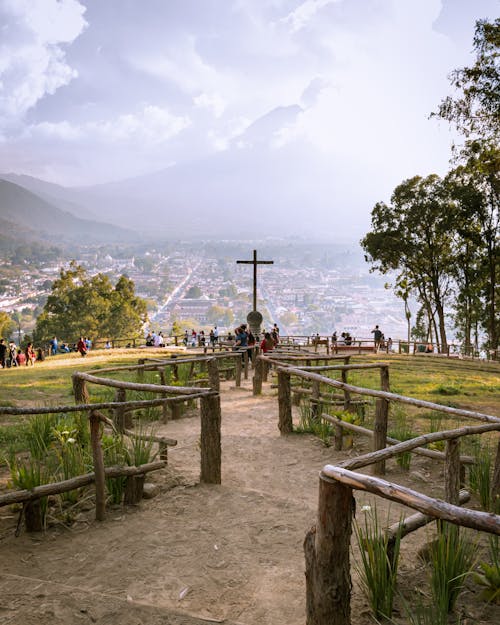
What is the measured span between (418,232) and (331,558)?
27357 millimetres

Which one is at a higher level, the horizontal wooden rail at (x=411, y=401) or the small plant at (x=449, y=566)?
the horizontal wooden rail at (x=411, y=401)

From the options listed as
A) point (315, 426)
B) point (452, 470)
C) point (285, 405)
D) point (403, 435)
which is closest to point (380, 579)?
point (452, 470)

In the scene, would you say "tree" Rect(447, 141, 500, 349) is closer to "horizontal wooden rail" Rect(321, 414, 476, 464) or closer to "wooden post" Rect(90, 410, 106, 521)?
"horizontal wooden rail" Rect(321, 414, 476, 464)

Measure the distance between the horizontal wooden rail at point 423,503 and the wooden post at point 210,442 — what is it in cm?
284

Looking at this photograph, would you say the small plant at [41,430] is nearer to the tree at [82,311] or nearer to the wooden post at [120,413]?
the wooden post at [120,413]

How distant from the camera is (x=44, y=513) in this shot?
14.4ft

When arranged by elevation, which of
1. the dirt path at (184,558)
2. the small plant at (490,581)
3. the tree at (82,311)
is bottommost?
the dirt path at (184,558)

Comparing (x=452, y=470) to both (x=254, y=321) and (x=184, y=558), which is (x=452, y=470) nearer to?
(x=184, y=558)

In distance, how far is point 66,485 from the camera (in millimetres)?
4406

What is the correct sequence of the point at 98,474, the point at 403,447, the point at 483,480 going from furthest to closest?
the point at 483,480
the point at 98,474
the point at 403,447

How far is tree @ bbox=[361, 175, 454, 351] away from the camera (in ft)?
88.9

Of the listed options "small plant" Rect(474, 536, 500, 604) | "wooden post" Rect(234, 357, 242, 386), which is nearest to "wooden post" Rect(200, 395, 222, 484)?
"small plant" Rect(474, 536, 500, 604)

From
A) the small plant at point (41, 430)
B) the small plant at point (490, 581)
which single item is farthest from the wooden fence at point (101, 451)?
the small plant at point (490, 581)

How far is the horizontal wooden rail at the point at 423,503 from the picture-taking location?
2.19 metres
